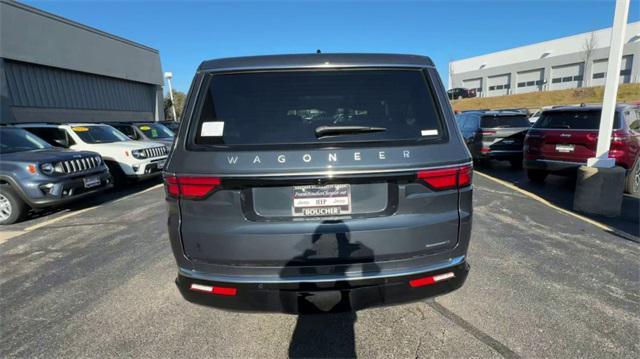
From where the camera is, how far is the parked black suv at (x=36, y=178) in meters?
5.66

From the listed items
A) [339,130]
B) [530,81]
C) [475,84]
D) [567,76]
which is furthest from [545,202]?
[475,84]

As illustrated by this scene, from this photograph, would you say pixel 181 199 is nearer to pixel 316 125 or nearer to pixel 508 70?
pixel 316 125

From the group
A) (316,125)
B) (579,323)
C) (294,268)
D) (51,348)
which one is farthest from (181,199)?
(579,323)

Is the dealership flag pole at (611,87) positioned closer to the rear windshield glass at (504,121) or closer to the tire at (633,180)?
the tire at (633,180)

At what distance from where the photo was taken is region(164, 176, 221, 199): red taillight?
204 cm

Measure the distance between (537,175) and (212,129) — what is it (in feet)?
27.1

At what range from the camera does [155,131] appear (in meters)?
12.4

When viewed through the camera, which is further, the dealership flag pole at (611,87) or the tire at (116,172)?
the tire at (116,172)

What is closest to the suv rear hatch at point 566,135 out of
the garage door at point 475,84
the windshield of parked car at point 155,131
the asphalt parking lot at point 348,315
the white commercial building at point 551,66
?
the asphalt parking lot at point 348,315

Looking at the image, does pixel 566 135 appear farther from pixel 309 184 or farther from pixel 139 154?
pixel 139 154

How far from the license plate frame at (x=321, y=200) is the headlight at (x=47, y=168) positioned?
18.7 ft

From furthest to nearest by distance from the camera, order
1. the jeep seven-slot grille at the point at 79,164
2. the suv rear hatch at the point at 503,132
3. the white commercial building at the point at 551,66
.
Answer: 1. the white commercial building at the point at 551,66
2. the suv rear hatch at the point at 503,132
3. the jeep seven-slot grille at the point at 79,164

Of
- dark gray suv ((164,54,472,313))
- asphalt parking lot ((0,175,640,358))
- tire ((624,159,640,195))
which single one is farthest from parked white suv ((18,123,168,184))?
tire ((624,159,640,195))

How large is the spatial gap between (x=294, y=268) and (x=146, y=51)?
31310 millimetres
